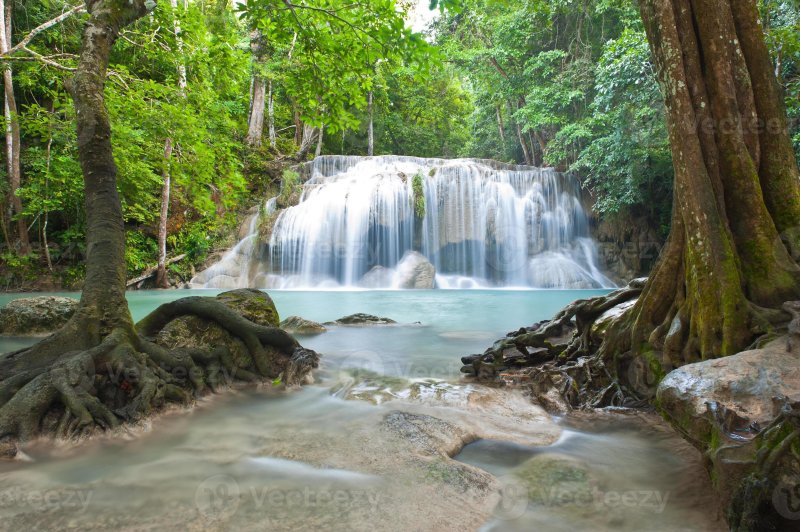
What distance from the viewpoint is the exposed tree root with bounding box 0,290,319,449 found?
290 centimetres

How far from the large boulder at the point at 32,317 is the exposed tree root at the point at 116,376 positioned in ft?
14.7

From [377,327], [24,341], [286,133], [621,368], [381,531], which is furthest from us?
[286,133]

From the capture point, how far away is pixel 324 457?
8.96ft

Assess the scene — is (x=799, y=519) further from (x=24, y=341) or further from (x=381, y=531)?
(x=24, y=341)

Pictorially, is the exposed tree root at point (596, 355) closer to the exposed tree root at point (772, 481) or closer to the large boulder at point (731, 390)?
the large boulder at point (731, 390)

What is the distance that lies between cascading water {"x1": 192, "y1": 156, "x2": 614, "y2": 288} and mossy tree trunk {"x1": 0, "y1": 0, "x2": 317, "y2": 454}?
46.8ft

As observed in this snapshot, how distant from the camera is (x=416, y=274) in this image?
18859mm

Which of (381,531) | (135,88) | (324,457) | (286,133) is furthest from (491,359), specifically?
(286,133)

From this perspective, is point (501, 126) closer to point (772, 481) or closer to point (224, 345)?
point (224, 345)

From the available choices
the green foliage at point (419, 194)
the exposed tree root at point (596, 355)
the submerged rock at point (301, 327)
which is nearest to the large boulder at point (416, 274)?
the green foliage at point (419, 194)

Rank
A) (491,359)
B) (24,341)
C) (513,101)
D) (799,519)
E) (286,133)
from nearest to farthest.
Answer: (799,519) → (491,359) → (24,341) → (513,101) → (286,133)

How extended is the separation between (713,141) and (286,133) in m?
27.8

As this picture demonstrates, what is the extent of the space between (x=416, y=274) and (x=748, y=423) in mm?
16794

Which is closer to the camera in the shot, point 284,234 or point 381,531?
point 381,531
